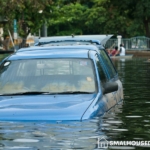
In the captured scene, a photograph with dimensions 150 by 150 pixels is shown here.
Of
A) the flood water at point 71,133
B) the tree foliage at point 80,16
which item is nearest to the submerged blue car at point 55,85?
the flood water at point 71,133

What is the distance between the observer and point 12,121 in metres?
9.07

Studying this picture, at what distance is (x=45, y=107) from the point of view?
9.27m

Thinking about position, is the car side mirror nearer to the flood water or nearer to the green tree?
the flood water

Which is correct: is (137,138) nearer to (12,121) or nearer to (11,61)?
(12,121)

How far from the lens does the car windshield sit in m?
10.2

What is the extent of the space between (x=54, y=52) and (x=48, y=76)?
54 centimetres

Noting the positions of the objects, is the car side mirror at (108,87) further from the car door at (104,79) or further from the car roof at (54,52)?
the car roof at (54,52)

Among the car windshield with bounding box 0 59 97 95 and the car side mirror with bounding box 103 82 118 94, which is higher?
the car windshield with bounding box 0 59 97 95

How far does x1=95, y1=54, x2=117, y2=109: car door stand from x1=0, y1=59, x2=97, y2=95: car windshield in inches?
7.8

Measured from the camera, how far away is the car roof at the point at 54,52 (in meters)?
10.9

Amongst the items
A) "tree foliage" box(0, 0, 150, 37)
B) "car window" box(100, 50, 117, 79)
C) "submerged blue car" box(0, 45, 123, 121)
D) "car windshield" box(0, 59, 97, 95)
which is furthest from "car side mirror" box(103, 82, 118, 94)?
"tree foliage" box(0, 0, 150, 37)

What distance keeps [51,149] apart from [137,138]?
1.52m

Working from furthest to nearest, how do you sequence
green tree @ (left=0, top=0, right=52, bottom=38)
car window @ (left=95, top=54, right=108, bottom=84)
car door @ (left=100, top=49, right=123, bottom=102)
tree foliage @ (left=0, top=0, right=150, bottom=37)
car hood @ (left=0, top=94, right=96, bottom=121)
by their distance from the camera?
tree foliage @ (left=0, top=0, right=150, bottom=37), green tree @ (left=0, top=0, right=52, bottom=38), car door @ (left=100, top=49, right=123, bottom=102), car window @ (left=95, top=54, right=108, bottom=84), car hood @ (left=0, top=94, right=96, bottom=121)

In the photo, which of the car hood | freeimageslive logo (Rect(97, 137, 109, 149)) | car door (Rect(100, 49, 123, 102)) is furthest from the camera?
car door (Rect(100, 49, 123, 102))
